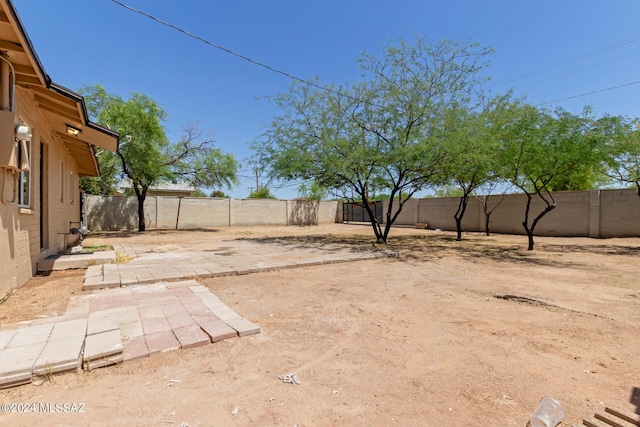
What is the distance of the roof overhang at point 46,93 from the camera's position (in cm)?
290

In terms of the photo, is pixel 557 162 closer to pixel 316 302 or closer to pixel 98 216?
pixel 316 302

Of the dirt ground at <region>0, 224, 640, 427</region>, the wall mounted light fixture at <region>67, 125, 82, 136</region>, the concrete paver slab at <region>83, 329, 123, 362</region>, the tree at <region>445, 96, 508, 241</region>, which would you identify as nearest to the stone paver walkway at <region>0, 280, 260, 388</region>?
the concrete paver slab at <region>83, 329, 123, 362</region>

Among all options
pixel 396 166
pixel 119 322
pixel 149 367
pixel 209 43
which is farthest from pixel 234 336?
pixel 396 166

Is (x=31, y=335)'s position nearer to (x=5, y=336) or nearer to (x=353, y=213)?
(x=5, y=336)

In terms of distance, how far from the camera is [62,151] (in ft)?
25.3

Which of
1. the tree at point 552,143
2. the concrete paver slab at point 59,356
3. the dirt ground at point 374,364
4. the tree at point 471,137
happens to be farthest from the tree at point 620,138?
the concrete paver slab at point 59,356

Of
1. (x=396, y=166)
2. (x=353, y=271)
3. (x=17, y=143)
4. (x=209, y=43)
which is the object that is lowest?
(x=353, y=271)

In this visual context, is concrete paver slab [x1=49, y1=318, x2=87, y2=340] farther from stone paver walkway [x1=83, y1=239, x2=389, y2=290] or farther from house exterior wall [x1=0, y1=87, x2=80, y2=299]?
stone paver walkway [x1=83, y1=239, x2=389, y2=290]

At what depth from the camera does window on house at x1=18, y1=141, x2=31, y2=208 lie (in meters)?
3.93

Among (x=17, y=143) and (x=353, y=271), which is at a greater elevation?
(x=17, y=143)

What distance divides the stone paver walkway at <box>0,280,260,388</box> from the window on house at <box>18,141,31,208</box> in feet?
6.24

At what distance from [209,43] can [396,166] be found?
618cm

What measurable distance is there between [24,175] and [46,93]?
131cm

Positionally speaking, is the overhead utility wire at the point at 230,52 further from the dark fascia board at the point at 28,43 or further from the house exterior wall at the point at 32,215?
the dark fascia board at the point at 28,43
